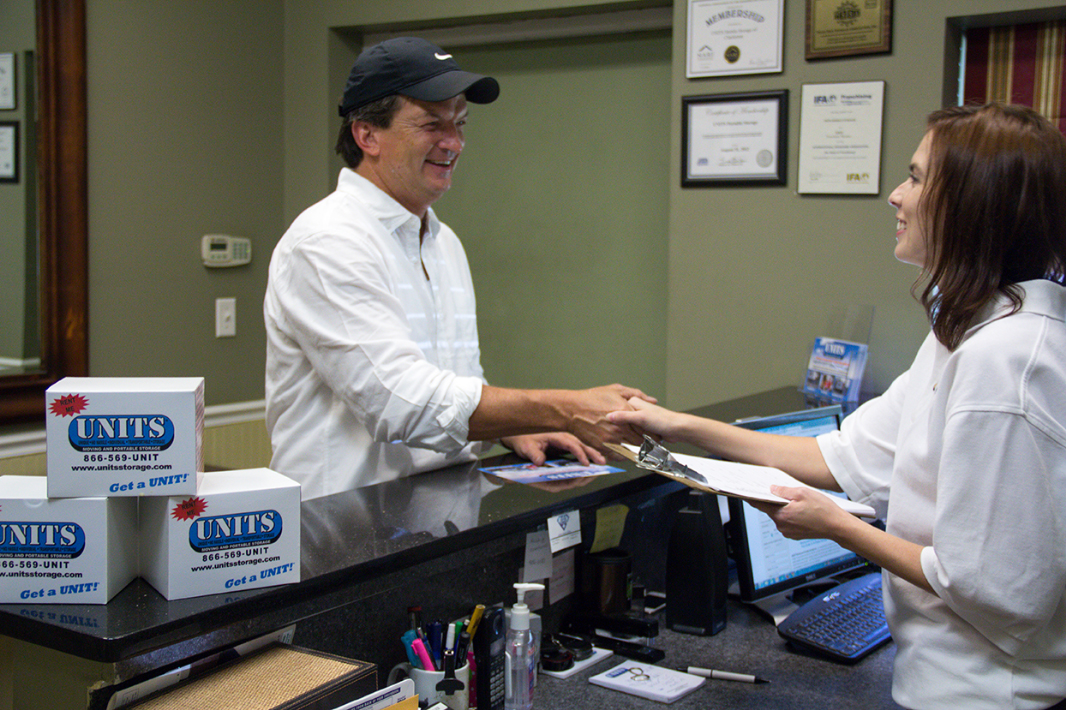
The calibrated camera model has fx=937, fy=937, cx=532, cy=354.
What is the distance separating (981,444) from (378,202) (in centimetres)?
118

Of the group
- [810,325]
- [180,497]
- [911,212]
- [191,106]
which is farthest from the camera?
[191,106]

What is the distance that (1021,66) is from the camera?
2826 mm

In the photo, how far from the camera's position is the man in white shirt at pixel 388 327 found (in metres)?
1.64

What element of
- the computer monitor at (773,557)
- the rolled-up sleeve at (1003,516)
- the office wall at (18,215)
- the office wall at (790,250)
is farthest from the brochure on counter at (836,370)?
the office wall at (18,215)

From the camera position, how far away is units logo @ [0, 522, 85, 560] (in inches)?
36.5

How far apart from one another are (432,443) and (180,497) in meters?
0.73

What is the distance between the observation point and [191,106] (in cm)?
322

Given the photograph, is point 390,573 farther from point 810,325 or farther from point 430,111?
point 810,325

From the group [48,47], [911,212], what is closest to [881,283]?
[911,212]

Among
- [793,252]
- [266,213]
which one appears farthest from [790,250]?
[266,213]

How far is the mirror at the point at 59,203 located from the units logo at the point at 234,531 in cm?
204

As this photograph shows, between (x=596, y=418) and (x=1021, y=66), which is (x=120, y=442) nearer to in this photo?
(x=596, y=418)

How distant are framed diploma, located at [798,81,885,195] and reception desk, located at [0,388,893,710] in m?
1.33

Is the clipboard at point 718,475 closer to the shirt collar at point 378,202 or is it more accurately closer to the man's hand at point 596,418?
the man's hand at point 596,418
